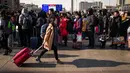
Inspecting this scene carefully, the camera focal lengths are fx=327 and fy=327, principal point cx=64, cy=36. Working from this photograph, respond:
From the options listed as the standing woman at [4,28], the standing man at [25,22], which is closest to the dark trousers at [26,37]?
the standing man at [25,22]

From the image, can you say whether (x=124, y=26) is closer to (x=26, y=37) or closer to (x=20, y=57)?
(x=26, y=37)

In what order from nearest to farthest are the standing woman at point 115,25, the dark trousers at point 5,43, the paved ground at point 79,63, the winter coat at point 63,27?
the paved ground at point 79,63, the dark trousers at point 5,43, the standing woman at point 115,25, the winter coat at point 63,27

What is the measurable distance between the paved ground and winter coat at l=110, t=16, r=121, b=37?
1361mm

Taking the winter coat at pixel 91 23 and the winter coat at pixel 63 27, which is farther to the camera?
the winter coat at pixel 63 27

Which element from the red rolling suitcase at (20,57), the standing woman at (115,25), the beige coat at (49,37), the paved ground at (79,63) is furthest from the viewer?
the standing woman at (115,25)

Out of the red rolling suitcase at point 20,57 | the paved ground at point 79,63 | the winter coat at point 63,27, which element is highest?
the winter coat at point 63,27

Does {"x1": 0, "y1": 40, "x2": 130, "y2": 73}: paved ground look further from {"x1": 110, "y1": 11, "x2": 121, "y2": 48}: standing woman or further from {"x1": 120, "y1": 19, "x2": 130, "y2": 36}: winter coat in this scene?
{"x1": 120, "y1": 19, "x2": 130, "y2": 36}: winter coat

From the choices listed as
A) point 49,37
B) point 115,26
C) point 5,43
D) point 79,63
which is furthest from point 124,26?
point 5,43

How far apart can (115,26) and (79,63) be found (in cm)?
429

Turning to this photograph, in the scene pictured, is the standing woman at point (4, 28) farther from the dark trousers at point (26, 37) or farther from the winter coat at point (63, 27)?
the winter coat at point (63, 27)

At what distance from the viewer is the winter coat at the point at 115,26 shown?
1445cm

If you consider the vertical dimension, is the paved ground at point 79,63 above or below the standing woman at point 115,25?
below

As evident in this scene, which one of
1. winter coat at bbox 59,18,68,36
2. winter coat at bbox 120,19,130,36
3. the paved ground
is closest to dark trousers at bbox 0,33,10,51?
the paved ground

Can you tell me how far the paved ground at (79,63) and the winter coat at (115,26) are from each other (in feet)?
4.47
